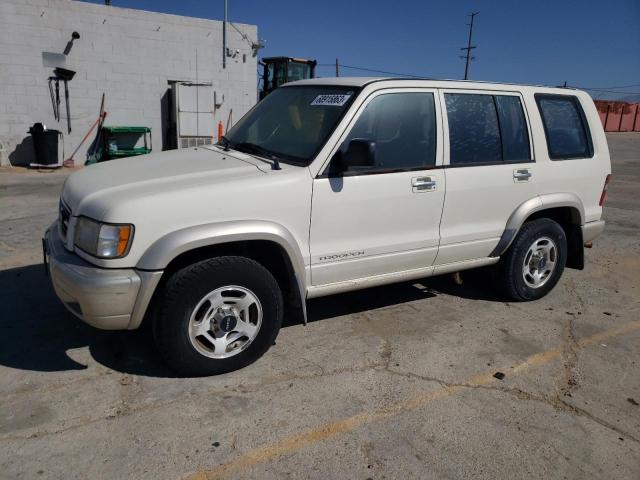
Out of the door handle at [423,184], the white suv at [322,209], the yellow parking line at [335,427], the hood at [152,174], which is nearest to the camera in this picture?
the yellow parking line at [335,427]

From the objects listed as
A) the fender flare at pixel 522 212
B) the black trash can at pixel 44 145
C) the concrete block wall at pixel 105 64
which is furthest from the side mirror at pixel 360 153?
the concrete block wall at pixel 105 64

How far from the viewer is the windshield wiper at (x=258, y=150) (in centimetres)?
356

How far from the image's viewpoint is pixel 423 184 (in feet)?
13.0

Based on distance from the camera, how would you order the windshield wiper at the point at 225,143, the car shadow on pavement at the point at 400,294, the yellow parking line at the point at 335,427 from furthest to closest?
the car shadow on pavement at the point at 400,294, the windshield wiper at the point at 225,143, the yellow parking line at the point at 335,427

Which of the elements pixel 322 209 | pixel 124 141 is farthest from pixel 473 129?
pixel 124 141

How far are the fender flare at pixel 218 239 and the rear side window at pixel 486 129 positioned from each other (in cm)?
156

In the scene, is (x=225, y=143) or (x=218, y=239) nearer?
(x=218, y=239)

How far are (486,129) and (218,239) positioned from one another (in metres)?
2.52

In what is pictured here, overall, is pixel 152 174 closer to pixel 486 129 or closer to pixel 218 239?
pixel 218 239

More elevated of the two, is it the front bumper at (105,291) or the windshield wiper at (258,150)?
the windshield wiper at (258,150)

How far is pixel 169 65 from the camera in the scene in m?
15.2

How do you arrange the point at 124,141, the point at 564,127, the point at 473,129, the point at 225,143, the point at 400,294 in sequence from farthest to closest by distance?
the point at 124,141 → the point at 400,294 → the point at 564,127 → the point at 225,143 → the point at 473,129

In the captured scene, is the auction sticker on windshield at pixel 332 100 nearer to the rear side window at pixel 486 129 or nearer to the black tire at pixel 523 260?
the rear side window at pixel 486 129

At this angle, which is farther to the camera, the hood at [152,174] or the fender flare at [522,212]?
the fender flare at [522,212]
